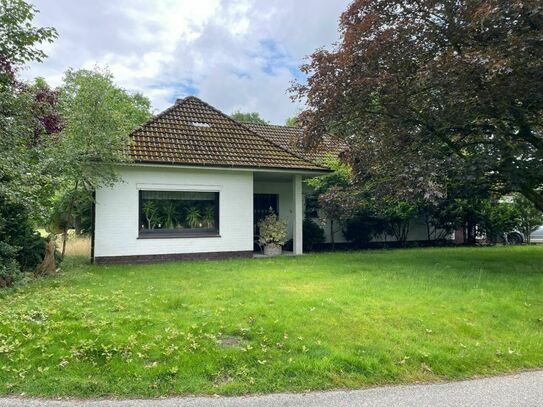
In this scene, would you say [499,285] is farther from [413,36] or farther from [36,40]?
[36,40]

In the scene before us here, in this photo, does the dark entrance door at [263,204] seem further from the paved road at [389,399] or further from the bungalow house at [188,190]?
the paved road at [389,399]

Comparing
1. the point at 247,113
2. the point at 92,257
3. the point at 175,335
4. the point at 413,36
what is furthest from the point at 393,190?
the point at 247,113

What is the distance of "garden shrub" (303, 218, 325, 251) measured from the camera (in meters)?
18.3

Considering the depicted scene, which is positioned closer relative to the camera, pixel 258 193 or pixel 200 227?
pixel 200 227

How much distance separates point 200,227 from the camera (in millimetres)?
14844

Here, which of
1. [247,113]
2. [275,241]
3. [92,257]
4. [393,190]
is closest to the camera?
[393,190]

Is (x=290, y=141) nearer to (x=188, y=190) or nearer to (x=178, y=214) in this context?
(x=188, y=190)

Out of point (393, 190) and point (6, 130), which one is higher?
point (6, 130)

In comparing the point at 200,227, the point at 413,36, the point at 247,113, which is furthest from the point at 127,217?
the point at 247,113

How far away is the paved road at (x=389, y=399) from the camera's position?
4.12 m

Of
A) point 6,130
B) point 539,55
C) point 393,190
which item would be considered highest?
point 539,55

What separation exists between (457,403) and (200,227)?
1149 cm

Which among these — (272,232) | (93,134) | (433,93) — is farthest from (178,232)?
(433,93)

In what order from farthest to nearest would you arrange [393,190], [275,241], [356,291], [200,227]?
[275,241] → [200,227] → [393,190] → [356,291]
